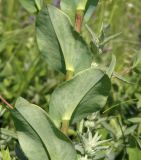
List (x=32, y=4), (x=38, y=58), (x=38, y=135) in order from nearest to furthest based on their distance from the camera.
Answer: (x=38, y=135)
(x=32, y=4)
(x=38, y=58)

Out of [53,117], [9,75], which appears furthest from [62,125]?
[9,75]

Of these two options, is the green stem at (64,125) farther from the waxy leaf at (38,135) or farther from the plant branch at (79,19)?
the plant branch at (79,19)

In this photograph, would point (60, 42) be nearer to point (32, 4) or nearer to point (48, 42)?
point (48, 42)

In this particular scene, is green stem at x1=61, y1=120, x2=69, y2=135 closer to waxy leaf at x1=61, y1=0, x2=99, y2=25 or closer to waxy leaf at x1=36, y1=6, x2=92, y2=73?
waxy leaf at x1=36, y1=6, x2=92, y2=73

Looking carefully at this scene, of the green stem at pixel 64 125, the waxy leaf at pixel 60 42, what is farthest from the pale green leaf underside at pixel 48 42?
the green stem at pixel 64 125

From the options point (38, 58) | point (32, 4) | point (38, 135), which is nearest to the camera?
point (38, 135)

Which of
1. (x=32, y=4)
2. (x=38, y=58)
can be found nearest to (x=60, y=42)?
(x=32, y=4)
